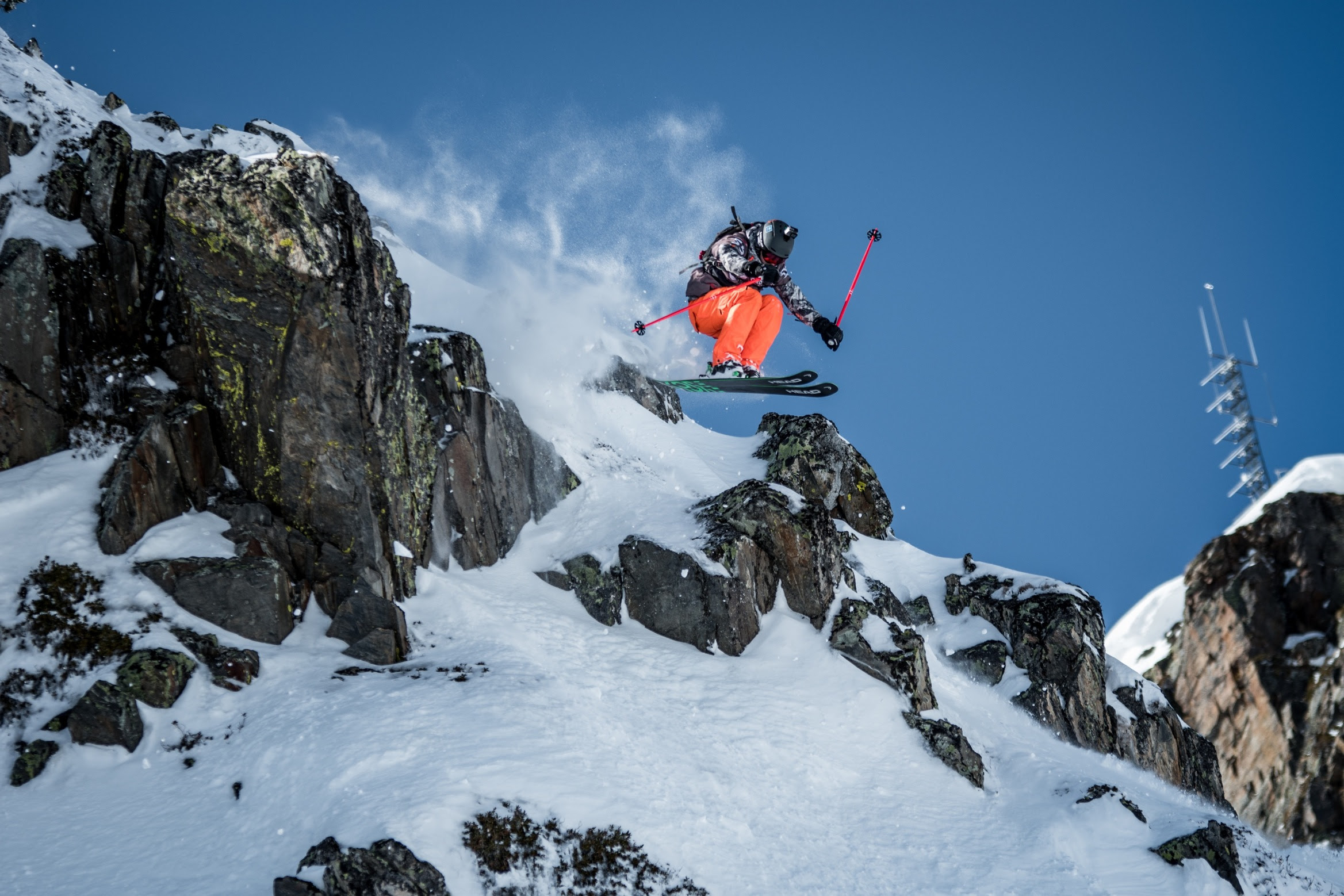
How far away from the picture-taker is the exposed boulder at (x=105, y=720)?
35.7 feet

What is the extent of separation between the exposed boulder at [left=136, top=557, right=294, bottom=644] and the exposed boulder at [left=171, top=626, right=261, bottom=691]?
18.6 inches

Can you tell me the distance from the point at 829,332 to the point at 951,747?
9.00 metres

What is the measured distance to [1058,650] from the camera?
77.8 feet

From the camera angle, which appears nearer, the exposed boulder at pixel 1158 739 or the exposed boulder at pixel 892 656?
the exposed boulder at pixel 892 656

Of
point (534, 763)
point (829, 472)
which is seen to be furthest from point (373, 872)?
point (829, 472)

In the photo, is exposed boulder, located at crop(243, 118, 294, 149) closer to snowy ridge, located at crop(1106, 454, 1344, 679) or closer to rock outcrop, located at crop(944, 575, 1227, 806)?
rock outcrop, located at crop(944, 575, 1227, 806)

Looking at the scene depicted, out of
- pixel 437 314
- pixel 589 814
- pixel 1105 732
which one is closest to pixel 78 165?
pixel 437 314

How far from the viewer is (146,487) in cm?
1368

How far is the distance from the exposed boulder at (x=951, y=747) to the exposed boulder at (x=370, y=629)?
422 inches

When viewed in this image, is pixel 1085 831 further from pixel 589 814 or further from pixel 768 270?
pixel 768 270

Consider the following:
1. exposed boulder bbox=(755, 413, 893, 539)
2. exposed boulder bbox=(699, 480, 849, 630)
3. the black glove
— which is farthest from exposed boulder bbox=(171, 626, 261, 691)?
exposed boulder bbox=(755, 413, 893, 539)

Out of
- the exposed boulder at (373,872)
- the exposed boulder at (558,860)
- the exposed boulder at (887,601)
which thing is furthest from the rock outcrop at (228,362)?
the exposed boulder at (887,601)

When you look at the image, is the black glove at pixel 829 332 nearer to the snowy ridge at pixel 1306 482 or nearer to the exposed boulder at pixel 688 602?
the exposed boulder at pixel 688 602

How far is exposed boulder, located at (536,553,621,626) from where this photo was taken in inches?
743
